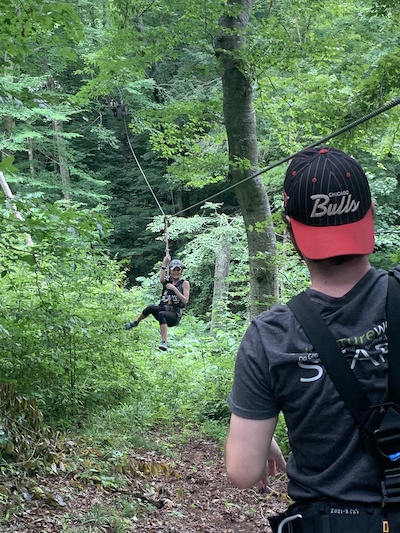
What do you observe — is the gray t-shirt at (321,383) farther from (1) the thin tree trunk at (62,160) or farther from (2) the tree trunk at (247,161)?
(1) the thin tree trunk at (62,160)

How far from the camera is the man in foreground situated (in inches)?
45.8

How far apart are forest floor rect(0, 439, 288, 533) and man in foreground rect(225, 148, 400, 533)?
241 centimetres

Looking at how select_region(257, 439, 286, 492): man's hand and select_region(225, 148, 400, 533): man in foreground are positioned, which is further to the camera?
select_region(257, 439, 286, 492): man's hand

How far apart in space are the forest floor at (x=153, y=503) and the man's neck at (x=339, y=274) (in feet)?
8.62

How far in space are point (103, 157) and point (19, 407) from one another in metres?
21.7

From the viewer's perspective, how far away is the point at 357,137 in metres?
5.73

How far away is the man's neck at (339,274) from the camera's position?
1238mm

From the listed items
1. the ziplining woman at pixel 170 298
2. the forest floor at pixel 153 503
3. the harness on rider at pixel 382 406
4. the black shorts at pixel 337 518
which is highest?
the harness on rider at pixel 382 406

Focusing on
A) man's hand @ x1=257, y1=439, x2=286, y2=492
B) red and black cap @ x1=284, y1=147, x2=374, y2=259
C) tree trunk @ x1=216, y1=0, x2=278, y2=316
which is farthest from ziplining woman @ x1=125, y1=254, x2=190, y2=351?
red and black cap @ x1=284, y1=147, x2=374, y2=259

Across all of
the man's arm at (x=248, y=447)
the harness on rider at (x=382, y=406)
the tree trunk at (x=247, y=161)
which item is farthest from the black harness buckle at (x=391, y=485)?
the tree trunk at (x=247, y=161)

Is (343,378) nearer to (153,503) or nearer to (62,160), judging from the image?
(153,503)

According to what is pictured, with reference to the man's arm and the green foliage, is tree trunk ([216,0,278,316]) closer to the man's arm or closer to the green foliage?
the green foliage

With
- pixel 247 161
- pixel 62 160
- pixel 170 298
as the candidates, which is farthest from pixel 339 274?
pixel 62 160

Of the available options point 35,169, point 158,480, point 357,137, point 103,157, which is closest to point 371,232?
point 158,480
